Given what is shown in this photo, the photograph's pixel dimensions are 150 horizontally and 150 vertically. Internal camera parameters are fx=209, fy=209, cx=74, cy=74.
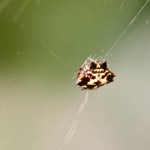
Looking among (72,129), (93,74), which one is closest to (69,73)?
(93,74)

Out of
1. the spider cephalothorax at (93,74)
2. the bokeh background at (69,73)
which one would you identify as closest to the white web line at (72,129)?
the bokeh background at (69,73)

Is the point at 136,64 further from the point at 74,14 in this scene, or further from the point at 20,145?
the point at 20,145

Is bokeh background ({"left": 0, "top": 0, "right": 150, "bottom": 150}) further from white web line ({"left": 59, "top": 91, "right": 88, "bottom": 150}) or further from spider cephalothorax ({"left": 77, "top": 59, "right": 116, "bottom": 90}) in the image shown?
spider cephalothorax ({"left": 77, "top": 59, "right": 116, "bottom": 90})

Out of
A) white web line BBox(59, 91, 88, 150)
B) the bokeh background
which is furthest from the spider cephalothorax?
white web line BBox(59, 91, 88, 150)

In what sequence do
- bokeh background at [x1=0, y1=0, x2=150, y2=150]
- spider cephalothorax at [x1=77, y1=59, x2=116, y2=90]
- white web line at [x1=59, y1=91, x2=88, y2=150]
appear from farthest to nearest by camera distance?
white web line at [x1=59, y1=91, x2=88, y2=150], bokeh background at [x1=0, y1=0, x2=150, y2=150], spider cephalothorax at [x1=77, y1=59, x2=116, y2=90]

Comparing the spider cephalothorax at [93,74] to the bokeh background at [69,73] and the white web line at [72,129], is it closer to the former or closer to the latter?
the bokeh background at [69,73]

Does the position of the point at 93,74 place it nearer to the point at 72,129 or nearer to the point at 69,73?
the point at 69,73
